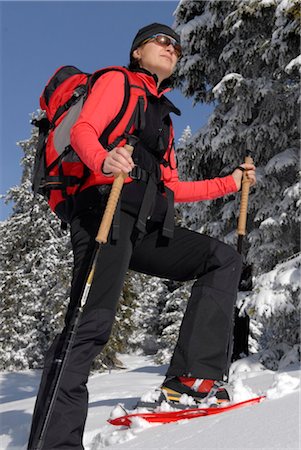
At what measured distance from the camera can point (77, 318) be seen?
2498 millimetres

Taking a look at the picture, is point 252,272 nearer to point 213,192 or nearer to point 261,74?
point 261,74

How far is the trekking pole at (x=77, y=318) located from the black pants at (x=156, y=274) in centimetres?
10

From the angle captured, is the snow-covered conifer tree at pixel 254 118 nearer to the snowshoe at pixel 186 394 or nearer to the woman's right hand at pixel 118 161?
the snowshoe at pixel 186 394

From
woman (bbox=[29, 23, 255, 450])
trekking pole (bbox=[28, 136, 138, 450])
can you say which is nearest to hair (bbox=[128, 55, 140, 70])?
woman (bbox=[29, 23, 255, 450])

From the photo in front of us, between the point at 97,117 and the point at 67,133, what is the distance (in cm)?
27

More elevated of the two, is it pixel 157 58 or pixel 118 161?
pixel 157 58

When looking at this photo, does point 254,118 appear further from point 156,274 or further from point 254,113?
point 156,274

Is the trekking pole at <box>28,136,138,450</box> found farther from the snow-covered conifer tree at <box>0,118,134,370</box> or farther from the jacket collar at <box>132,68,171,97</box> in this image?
the snow-covered conifer tree at <box>0,118,134,370</box>

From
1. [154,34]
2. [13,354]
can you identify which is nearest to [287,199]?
[154,34]

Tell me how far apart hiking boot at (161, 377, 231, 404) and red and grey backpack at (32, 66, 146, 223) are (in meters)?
1.34

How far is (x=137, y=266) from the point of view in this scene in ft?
10.8

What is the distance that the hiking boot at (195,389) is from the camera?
315 cm

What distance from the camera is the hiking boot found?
315cm

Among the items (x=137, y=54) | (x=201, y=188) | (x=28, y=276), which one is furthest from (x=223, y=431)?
(x=28, y=276)
